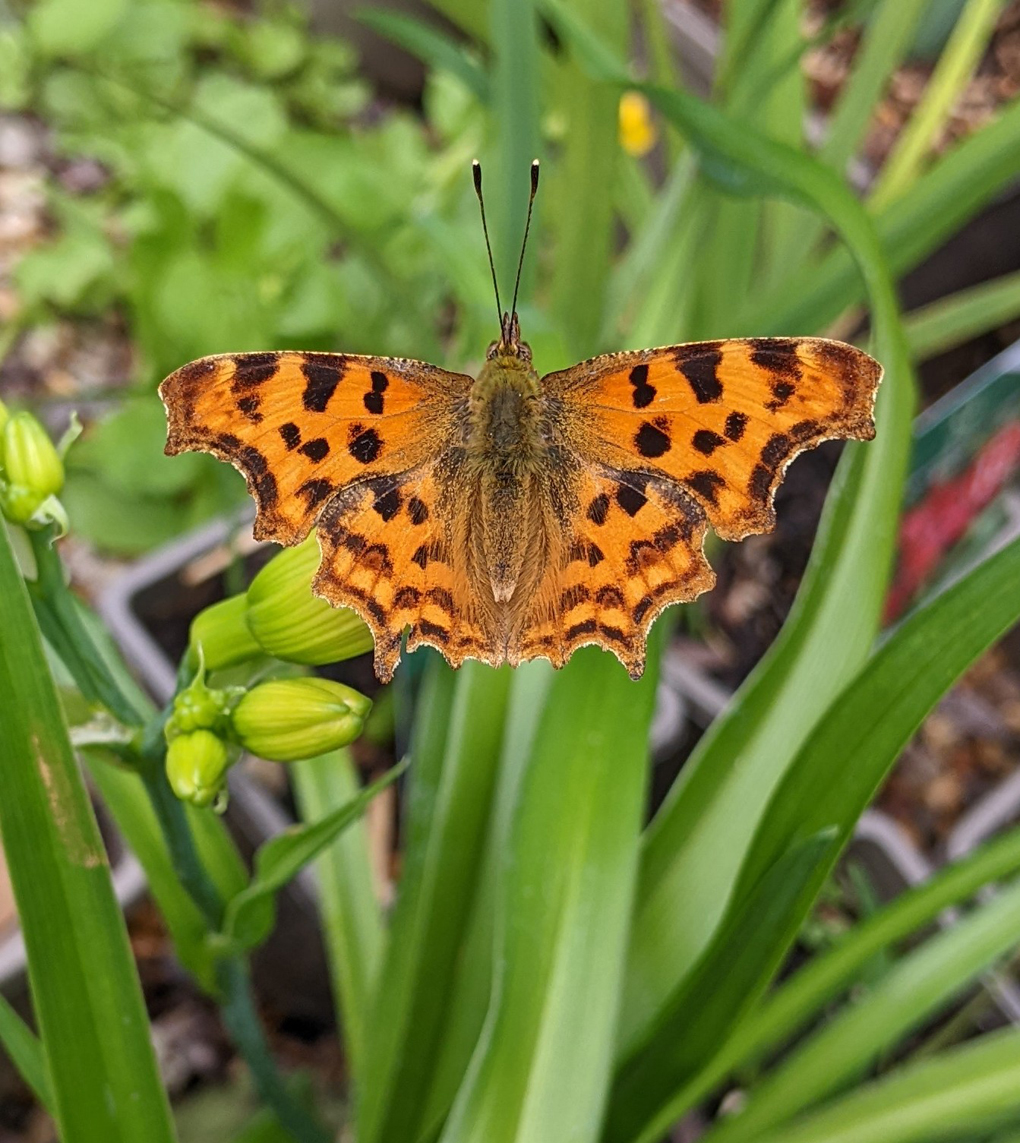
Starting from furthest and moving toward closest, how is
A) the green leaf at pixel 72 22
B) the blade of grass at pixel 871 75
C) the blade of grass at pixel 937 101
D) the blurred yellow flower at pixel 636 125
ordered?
the blurred yellow flower at pixel 636 125 < the green leaf at pixel 72 22 < the blade of grass at pixel 937 101 < the blade of grass at pixel 871 75

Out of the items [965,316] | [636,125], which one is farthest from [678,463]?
[636,125]

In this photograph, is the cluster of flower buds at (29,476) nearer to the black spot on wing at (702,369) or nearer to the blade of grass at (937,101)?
the black spot on wing at (702,369)

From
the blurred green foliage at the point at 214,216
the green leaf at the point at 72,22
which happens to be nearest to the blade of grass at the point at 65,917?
the blurred green foliage at the point at 214,216

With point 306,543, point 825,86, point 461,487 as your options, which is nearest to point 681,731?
point 461,487

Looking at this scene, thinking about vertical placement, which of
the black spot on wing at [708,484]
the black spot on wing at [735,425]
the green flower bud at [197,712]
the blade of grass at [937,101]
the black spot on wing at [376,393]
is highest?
the blade of grass at [937,101]

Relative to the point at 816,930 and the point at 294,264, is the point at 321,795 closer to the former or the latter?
the point at 816,930

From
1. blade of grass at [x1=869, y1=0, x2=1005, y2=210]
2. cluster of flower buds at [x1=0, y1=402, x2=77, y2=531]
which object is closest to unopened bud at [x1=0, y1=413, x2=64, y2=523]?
cluster of flower buds at [x1=0, y1=402, x2=77, y2=531]
